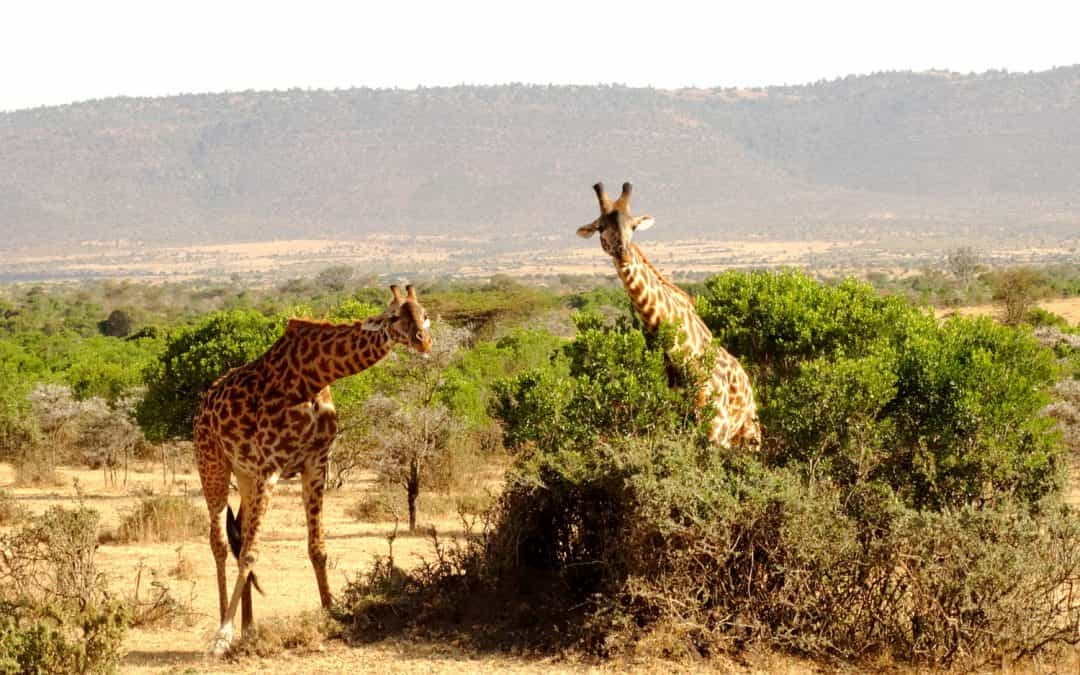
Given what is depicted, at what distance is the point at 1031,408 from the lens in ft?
39.9

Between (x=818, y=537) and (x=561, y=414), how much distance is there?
2.70m

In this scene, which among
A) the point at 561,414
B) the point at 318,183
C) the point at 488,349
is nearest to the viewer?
the point at 561,414

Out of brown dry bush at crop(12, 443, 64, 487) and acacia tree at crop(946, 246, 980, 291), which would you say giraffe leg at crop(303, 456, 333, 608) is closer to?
brown dry bush at crop(12, 443, 64, 487)

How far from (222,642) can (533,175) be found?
171231 millimetres

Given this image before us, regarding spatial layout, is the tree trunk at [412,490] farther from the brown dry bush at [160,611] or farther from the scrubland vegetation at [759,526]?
the brown dry bush at [160,611]

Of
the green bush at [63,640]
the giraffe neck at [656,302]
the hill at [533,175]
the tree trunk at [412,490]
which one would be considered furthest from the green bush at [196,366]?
the hill at [533,175]

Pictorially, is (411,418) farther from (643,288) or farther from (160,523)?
(643,288)

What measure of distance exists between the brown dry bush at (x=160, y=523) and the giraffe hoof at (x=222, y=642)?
23.3 ft

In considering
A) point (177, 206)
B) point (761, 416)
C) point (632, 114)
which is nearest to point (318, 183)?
point (177, 206)

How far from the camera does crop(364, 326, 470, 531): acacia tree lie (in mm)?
20328

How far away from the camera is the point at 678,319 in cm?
1183

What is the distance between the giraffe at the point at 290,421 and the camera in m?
11.6

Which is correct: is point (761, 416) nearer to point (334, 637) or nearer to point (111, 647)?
point (334, 637)

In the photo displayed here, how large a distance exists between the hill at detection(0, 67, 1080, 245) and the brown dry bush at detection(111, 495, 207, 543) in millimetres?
145416
